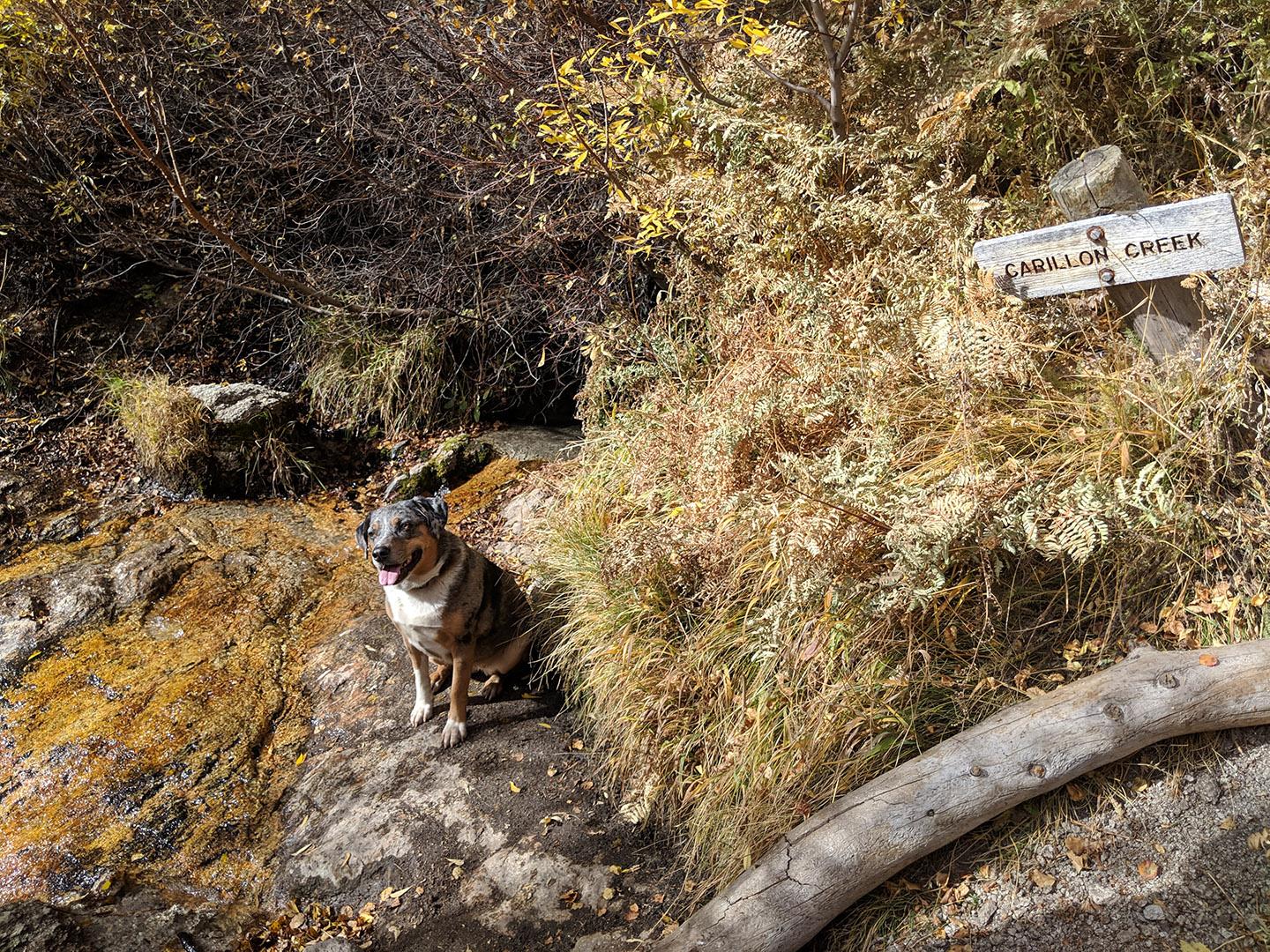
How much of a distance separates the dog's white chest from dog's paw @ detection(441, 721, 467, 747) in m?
0.38

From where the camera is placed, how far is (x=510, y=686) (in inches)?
197

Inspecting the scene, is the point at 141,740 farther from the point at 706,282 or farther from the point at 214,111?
the point at 214,111

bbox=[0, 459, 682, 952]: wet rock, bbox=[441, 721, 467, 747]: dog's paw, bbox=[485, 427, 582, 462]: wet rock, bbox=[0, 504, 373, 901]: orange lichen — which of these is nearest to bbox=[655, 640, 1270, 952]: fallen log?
bbox=[0, 459, 682, 952]: wet rock

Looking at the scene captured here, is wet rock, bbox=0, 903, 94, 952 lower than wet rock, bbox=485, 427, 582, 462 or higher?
higher

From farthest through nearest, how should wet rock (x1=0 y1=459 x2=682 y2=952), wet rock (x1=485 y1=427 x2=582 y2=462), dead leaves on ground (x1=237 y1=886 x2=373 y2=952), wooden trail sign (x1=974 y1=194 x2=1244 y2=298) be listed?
wet rock (x1=485 y1=427 x2=582 y2=462)
wet rock (x1=0 y1=459 x2=682 y2=952)
dead leaves on ground (x1=237 y1=886 x2=373 y2=952)
wooden trail sign (x1=974 y1=194 x2=1244 y2=298)

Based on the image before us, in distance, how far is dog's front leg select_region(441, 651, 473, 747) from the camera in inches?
176

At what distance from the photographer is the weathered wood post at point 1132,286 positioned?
3104 mm

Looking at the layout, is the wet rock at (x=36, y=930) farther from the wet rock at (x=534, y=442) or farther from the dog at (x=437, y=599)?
the wet rock at (x=534, y=442)

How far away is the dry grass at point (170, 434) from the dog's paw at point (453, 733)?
3690mm

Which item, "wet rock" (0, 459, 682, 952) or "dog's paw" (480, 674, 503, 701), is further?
"dog's paw" (480, 674, 503, 701)

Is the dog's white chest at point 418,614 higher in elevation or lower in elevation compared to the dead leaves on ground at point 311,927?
higher

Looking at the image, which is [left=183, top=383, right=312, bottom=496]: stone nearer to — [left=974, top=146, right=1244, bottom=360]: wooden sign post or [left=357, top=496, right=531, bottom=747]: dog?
[left=357, top=496, right=531, bottom=747]: dog

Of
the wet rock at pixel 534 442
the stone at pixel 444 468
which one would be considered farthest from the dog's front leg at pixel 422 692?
the wet rock at pixel 534 442

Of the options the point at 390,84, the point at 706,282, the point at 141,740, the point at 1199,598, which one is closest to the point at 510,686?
the point at 141,740
